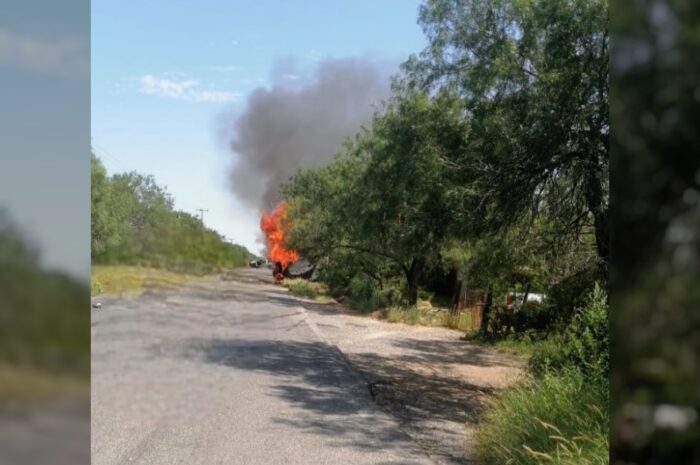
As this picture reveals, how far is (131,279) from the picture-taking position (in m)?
2.19

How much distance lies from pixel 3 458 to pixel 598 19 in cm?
385

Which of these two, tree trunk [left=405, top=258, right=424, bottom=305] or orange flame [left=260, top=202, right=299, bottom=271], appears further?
tree trunk [left=405, top=258, right=424, bottom=305]

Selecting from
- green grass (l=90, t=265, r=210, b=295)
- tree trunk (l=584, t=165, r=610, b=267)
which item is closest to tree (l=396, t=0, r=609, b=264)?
tree trunk (l=584, t=165, r=610, b=267)

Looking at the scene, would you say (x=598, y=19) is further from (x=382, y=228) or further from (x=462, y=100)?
(x=382, y=228)

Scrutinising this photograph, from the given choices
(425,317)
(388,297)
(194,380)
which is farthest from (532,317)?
(194,380)

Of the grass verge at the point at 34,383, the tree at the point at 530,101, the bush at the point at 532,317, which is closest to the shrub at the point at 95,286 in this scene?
the grass verge at the point at 34,383

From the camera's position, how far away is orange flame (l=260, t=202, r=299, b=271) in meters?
2.46

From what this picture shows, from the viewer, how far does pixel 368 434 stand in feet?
12.9

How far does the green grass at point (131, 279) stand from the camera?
2.16m

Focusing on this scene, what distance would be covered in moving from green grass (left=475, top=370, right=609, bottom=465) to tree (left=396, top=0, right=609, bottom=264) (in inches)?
54.1

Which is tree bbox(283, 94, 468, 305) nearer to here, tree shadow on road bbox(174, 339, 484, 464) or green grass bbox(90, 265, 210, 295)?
tree shadow on road bbox(174, 339, 484, 464)

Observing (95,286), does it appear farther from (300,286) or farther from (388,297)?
(388,297)

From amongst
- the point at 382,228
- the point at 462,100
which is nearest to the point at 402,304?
the point at 382,228

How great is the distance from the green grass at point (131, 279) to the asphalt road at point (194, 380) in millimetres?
44
